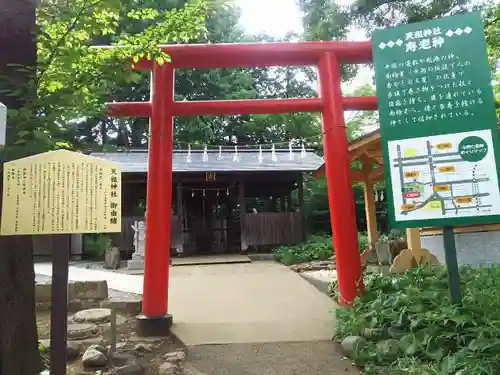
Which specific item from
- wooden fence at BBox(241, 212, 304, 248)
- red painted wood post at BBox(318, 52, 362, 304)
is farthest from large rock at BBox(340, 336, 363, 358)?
wooden fence at BBox(241, 212, 304, 248)

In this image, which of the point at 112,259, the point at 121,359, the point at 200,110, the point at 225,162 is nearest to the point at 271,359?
the point at 121,359

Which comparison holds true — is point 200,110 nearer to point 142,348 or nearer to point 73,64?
point 73,64

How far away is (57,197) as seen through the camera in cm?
261

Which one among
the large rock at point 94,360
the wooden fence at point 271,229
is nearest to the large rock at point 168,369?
the large rock at point 94,360

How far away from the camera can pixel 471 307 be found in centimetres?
384

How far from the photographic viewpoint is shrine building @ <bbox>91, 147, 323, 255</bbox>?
15281 millimetres

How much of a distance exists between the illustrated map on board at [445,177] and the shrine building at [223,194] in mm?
9459

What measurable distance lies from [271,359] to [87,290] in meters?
3.99

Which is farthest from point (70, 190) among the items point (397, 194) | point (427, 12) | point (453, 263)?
point (427, 12)

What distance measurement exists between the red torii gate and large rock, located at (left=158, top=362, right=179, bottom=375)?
1434mm

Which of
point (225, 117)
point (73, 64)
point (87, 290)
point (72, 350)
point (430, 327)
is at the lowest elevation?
point (72, 350)

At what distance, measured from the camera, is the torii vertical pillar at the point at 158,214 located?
559 centimetres

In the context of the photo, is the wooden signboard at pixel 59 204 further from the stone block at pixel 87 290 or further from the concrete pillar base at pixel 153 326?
the stone block at pixel 87 290

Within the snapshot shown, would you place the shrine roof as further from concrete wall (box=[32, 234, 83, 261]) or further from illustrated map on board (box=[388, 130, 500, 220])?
illustrated map on board (box=[388, 130, 500, 220])
